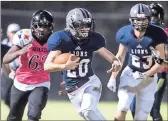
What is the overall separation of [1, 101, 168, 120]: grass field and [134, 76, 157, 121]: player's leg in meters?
2.14

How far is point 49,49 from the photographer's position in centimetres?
591

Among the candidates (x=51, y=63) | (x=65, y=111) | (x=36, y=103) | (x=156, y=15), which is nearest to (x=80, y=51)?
(x=51, y=63)

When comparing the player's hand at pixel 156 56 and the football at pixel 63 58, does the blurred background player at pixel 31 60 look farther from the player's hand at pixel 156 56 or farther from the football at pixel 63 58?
the player's hand at pixel 156 56

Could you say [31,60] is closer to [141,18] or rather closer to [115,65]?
[115,65]

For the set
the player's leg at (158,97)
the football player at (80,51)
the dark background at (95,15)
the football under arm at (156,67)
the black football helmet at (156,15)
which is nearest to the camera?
the football player at (80,51)

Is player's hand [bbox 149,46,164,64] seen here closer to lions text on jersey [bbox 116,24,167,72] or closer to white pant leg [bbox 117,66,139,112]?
lions text on jersey [bbox 116,24,167,72]

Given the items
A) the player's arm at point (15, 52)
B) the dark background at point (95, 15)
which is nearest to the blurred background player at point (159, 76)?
the player's arm at point (15, 52)

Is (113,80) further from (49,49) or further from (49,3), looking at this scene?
(49,3)

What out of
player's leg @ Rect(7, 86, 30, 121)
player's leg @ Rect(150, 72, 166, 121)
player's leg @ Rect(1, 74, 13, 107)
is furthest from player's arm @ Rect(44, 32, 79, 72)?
player's leg @ Rect(1, 74, 13, 107)

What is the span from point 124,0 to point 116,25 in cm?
48

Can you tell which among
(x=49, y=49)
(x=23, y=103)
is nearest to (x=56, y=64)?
(x=49, y=49)

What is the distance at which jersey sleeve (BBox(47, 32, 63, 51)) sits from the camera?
19.2 feet

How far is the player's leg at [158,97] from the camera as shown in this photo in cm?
717

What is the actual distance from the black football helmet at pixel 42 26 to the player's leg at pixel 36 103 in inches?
17.6
